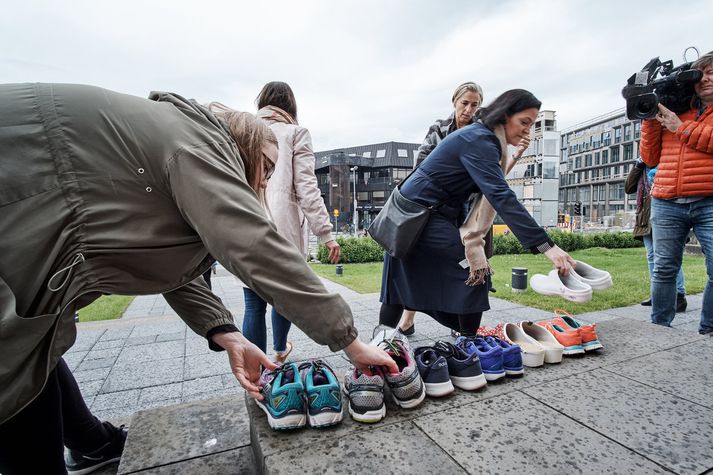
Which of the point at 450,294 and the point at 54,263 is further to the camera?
the point at 450,294

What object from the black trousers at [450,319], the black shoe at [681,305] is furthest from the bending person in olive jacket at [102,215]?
the black shoe at [681,305]

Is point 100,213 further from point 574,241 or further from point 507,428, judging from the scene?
point 574,241

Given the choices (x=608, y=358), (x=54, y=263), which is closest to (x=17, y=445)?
(x=54, y=263)

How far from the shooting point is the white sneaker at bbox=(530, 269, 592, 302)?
2109 mm

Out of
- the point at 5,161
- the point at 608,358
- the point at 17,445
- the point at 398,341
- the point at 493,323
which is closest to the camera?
the point at 5,161

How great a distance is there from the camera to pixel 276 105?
2889 millimetres

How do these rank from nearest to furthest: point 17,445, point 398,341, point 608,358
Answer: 1. point 17,445
2. point 398,341
3. point 608,358

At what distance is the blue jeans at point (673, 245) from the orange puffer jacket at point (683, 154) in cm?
12

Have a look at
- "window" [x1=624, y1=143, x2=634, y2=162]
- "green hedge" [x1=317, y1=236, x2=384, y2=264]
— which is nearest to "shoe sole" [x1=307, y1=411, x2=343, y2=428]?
"green hedge" [x1=317, y1=236, x2=384, y2=264]

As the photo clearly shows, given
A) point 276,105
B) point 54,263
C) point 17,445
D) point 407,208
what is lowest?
point 17,445

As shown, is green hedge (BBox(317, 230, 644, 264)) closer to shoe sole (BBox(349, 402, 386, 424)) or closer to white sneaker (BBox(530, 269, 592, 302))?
white sneaker (BBox(530, 269, 592, 302))

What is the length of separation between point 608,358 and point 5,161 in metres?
2.62

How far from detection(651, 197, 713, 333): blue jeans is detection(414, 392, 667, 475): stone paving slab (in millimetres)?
2266

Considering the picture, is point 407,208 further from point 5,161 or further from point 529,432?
point 5,161
